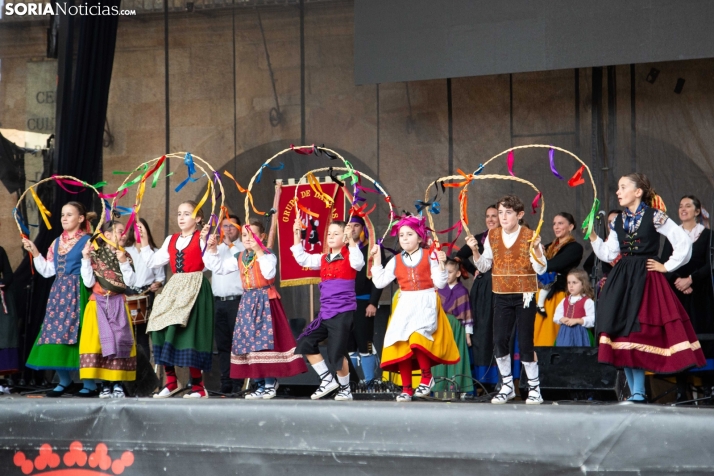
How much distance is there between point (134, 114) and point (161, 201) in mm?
892

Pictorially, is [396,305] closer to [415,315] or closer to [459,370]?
[415,315]

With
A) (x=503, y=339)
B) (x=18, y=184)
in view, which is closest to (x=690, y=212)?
(x=503, y=339)

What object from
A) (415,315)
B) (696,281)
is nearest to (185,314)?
(415,315)

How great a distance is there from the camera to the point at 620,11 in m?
6.67

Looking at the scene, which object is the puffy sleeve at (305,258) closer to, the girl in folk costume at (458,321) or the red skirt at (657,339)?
the girl in folk costume at (458,321)

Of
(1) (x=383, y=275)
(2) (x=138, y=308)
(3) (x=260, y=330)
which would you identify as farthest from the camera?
(2) (x=138, y=308)

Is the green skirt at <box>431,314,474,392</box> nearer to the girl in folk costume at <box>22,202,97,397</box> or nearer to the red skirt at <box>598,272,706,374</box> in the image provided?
the red skirt at <box>598,272,706,374</box>

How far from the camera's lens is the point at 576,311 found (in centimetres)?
628

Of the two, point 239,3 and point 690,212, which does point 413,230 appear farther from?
point 239,3

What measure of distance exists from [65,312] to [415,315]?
2.46 meters

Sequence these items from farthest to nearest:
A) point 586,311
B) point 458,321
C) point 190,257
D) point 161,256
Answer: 1. point 458,321
2. point 586,311
3. point 161,256
4. point 190,257

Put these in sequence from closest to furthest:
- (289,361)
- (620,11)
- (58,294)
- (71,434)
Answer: (71,434) < (289,361) < (58,294) < (620,11)

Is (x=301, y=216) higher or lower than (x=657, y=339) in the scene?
higher

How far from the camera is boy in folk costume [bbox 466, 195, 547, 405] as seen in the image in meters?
5.12
